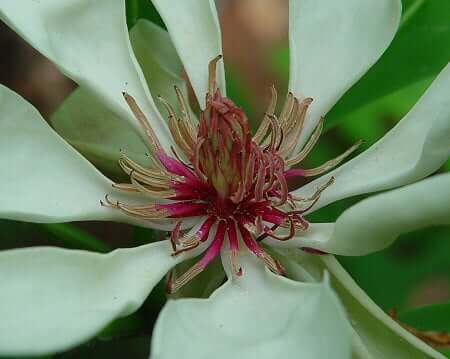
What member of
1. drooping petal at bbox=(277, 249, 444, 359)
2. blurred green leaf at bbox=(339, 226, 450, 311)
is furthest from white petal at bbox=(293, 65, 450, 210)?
blurred green leaf at bbox=(339, 226, 450, 311)

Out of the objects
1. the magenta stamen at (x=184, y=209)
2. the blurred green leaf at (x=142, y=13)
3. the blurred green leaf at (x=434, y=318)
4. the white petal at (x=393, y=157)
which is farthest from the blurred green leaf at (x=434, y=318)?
the blurred green leaf at (x=142, y=13)

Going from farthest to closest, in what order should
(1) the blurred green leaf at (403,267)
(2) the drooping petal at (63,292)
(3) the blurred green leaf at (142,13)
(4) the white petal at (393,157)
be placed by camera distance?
(1) the blurred green leaf at (403,267), (3) the blurred green leaf at (142,13), (4) the white petal at (393,157), (2) the drooping petal at (63,292)

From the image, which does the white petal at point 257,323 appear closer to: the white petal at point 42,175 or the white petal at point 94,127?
the white petal at point 42,175

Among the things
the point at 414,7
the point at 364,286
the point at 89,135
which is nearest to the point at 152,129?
the point at 89,135

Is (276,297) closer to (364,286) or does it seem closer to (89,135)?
(89,135)

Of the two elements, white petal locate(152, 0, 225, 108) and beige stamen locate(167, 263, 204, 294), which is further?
white petal locate(152, 0, 225, 108)

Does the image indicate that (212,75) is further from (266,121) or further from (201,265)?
(201,265)

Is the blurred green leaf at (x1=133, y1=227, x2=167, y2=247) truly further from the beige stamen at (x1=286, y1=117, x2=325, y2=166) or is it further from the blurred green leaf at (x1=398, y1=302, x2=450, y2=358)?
the blurred green leaf at (x1=398, y1=302, x2=450, y2=358)
